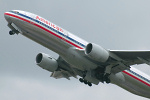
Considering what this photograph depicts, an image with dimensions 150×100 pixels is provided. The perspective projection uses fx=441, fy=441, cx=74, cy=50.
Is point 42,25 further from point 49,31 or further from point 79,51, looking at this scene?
point 79,51

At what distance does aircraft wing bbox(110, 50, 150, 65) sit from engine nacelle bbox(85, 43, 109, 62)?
4.89 ft

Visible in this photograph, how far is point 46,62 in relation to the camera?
52.7m

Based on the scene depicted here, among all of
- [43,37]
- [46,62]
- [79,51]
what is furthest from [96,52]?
[46,62]

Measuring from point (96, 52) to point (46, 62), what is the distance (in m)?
8.90

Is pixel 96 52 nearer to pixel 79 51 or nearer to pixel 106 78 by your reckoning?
pixel 79 51

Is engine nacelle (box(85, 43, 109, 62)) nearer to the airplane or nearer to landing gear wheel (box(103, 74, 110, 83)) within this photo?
the airplane

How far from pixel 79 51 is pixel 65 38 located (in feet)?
6.69

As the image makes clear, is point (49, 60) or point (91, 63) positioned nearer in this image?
point (91, 63)

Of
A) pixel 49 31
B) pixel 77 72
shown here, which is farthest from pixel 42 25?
pixel 77 72

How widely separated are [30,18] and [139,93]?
16570mm

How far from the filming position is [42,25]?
153 ft

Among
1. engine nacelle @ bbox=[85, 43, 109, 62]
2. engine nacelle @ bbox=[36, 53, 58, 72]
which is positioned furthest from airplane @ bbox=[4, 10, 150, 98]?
engine nacelle @ bbox=[36, 53, 58, 72]

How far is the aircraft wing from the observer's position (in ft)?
153

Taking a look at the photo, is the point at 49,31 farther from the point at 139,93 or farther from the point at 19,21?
the point at 139,93
